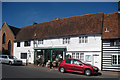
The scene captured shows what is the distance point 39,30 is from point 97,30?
11894mm

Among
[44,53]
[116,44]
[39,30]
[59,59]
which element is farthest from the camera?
[39,30]

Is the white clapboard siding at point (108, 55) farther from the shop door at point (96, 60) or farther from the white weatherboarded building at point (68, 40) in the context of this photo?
the shop door at point (96, 60)

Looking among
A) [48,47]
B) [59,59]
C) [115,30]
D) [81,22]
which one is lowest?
[59,59]

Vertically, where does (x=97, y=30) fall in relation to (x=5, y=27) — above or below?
below

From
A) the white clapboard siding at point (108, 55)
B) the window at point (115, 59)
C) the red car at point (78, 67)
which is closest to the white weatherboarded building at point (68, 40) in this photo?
the white clapboard siding at point (108, 55)

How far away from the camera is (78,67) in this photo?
41.6 ft

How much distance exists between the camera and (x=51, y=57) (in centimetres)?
1962

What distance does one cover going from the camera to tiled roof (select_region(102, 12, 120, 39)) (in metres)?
15.7

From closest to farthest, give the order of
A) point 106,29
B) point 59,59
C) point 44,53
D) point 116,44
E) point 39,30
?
point 116,44, point 106,29, point 59,59, point 44,53, point 39,30

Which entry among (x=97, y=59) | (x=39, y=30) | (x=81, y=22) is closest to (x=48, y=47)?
(x=39, y=30)

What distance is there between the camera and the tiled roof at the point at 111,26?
51.5ft

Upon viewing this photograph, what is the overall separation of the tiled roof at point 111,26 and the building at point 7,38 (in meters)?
19.6

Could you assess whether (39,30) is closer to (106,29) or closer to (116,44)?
(106,29)

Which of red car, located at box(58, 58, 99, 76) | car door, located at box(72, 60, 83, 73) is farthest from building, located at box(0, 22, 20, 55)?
car door, located at box(72, 60, 83, 73)
